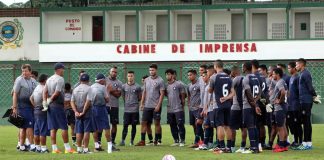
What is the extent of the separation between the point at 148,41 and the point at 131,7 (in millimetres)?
3040

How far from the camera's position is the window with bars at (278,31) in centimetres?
6072

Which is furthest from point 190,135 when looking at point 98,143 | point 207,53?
point 207,53

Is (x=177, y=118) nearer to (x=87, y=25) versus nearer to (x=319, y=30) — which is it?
(x=319, y=30)

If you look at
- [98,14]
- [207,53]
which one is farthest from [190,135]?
[98,14]

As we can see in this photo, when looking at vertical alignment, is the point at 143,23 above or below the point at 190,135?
above

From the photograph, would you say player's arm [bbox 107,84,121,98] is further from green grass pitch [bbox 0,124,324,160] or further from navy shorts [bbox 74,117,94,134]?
navy shorts [bbox 74,117,94,134]

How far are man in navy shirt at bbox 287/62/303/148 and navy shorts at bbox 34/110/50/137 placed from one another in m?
6.33

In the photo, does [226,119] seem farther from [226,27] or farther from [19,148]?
[226,27]

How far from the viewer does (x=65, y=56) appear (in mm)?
60312

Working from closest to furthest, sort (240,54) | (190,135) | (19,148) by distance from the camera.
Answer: (19,148), (190,135), (240,54)

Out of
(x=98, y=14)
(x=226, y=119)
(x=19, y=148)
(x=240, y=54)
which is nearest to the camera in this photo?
(x=226, y=119)

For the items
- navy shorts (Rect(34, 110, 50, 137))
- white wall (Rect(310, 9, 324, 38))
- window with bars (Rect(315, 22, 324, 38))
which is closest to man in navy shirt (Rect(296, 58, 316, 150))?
navy shorts (Rect(34, 110, 50, 137))

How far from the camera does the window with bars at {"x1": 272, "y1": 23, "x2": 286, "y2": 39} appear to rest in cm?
6072

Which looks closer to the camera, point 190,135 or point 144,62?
point 190,135
